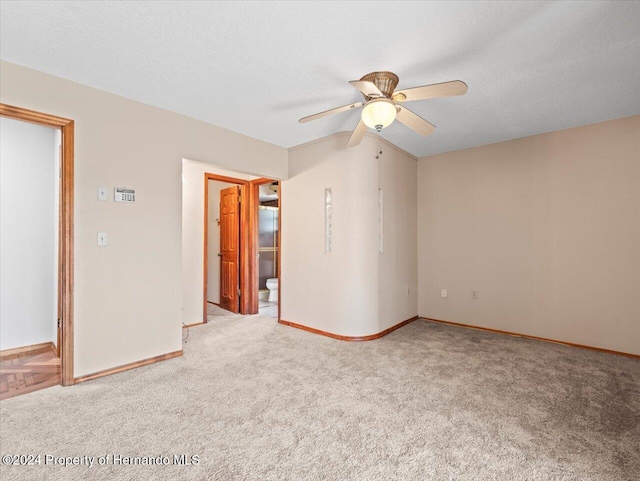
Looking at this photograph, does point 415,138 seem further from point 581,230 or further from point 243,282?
point 243,282

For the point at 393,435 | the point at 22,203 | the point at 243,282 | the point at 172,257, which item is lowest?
the point at 393,435

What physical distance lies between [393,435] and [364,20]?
244 cm

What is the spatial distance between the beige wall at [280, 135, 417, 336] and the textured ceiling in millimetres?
952

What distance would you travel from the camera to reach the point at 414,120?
8.40 feet

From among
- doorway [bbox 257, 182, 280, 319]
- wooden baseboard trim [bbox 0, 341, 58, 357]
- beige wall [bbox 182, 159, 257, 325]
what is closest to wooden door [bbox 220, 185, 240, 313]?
beige wall [bbox 182, 159, 257, 325]

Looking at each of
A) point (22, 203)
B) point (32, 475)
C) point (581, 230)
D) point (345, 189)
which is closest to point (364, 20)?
point (345, 189)

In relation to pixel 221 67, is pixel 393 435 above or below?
below

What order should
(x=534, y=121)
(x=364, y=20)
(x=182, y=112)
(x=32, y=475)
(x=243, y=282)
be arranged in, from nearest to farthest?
(x=32, y=475) → (x=364, y=20) → (x=182, y=112) → (x=534, y=121) → (x=243, y=282)

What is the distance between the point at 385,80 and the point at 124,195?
241cm

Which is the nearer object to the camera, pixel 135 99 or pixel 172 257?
pixel 135 99

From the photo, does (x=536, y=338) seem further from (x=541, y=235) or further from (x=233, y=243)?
(x=233, y=243)

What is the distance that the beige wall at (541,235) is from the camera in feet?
10.9

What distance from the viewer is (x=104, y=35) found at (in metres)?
2.00

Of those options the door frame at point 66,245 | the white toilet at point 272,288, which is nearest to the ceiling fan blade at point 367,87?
the door frame at point 66,245
